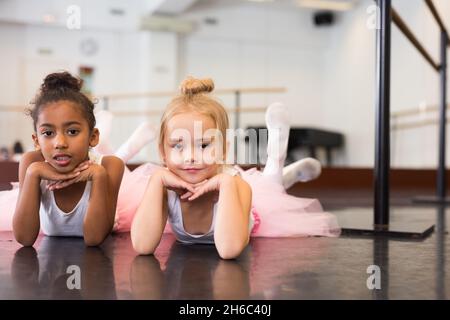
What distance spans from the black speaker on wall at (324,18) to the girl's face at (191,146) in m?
6.83

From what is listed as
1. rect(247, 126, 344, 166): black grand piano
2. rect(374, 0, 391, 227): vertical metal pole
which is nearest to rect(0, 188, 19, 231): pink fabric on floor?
rect(374, 0, 391, 227): vertical metal pole

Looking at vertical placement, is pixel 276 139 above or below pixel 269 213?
above

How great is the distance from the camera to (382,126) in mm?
1386

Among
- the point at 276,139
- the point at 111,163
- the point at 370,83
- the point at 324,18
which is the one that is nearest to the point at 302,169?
the point at 276,139

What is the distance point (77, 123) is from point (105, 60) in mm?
6217

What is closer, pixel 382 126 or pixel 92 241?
pixel 92 241

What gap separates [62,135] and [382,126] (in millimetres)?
833

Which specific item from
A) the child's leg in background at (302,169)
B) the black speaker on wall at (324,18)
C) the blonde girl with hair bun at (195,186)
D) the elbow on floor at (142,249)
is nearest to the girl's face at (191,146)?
the blonde girl with hair bun at (195,186)

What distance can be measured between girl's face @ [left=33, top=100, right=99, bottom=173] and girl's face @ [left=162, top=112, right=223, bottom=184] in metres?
0.18

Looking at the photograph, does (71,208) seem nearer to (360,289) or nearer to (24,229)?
(24,229)

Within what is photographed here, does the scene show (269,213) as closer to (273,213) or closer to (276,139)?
(273,213)

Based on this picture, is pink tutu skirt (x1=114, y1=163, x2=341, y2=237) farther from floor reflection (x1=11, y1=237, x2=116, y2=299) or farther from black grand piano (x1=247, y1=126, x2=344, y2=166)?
black grand piano (x1=247, y1=126, x2=344, y2=166)

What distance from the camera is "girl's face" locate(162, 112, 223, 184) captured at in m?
0.95

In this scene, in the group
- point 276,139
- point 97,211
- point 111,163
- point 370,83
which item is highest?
point 370,83
